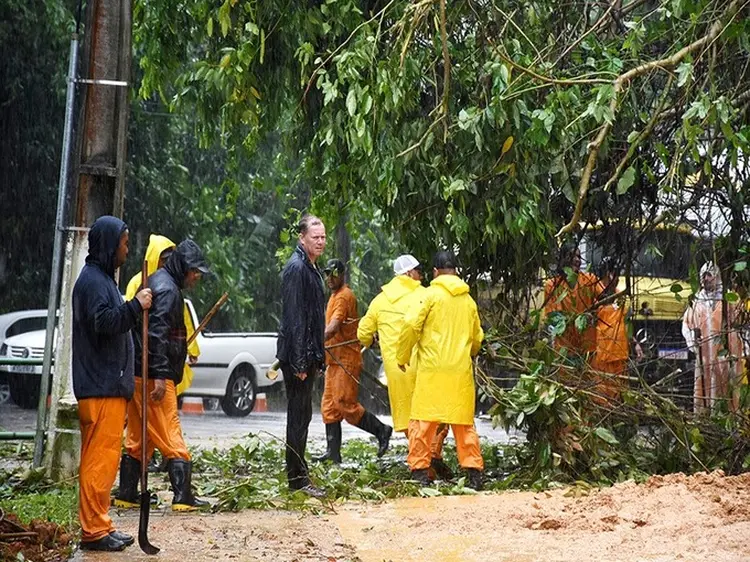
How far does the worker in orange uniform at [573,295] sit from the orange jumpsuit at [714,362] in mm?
871

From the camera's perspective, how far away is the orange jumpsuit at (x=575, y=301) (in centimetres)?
1213

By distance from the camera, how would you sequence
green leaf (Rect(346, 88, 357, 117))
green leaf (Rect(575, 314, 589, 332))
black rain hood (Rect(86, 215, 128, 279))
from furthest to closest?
green leaf (Rect(575, 314, 589, 332))
green leaf (Rect(346, 88, 357, 117))
black rain hood (Rect(86, 215, 128, 279))

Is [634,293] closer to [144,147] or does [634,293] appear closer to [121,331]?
[121,331]

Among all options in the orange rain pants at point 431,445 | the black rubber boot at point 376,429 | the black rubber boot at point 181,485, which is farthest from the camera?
the black rubber boot at point 376,429

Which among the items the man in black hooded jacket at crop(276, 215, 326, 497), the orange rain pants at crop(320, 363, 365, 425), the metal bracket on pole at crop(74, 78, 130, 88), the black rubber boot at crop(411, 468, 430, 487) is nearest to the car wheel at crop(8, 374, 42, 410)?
the orange rain pants at crop(320, 363, 365, 425)

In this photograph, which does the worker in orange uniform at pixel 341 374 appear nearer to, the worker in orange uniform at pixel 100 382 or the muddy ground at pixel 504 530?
the muddy ground at pixel 504 530

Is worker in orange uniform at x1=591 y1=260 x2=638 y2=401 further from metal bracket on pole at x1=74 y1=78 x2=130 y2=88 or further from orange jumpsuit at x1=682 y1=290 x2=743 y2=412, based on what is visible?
metal bracket on pole at x1=74 y1=78 x2=130 y2=88

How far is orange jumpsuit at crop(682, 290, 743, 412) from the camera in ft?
36.2

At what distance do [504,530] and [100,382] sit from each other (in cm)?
259

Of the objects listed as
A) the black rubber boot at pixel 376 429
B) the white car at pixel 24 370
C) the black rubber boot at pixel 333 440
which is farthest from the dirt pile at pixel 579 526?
the white car at pixel 24 370

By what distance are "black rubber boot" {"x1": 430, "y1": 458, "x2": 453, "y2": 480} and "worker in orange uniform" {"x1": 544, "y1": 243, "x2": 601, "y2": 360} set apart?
142cm

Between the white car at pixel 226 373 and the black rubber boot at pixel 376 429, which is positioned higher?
the white car at pixel 226 373

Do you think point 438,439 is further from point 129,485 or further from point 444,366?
point 129,485

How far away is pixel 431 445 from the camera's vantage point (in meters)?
11.4
